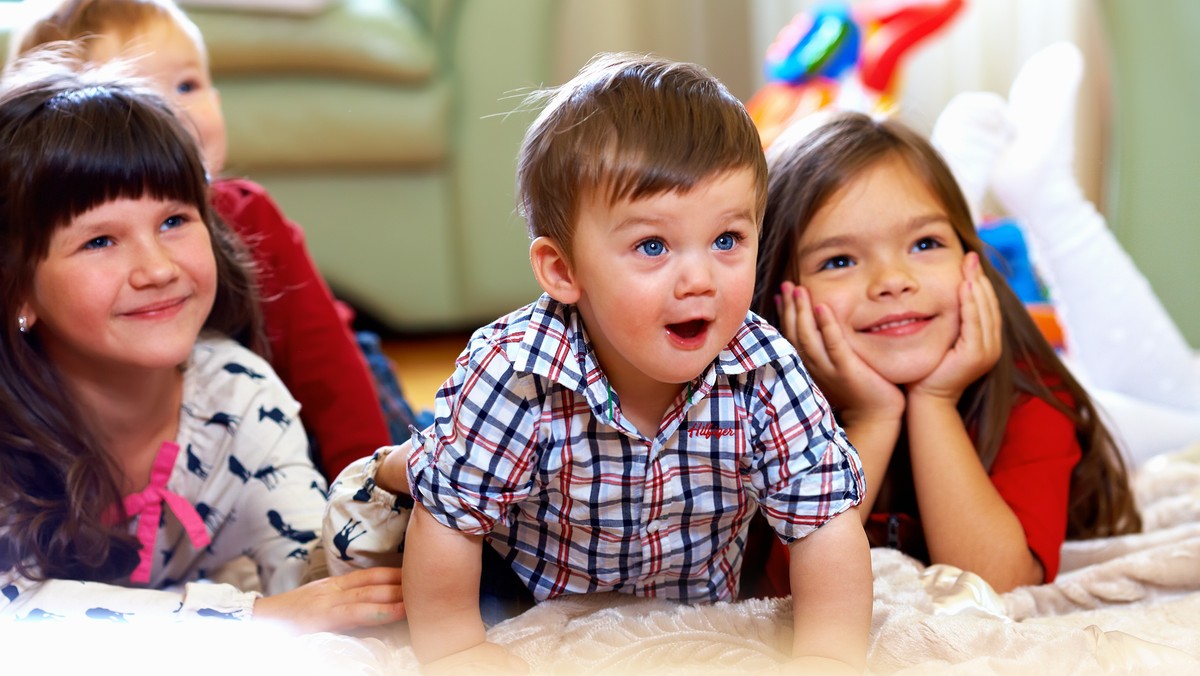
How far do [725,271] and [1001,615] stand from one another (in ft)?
1.14

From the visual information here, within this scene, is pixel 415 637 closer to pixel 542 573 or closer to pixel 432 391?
pixel 542 573

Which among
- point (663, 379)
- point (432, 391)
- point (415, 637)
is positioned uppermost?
point (663, 379)

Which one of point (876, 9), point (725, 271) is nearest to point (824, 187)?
→ point (725, 271)

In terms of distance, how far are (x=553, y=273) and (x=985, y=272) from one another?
0.47 m

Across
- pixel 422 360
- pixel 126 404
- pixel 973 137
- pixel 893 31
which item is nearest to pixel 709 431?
pixel 126 404

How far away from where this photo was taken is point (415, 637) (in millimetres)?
777

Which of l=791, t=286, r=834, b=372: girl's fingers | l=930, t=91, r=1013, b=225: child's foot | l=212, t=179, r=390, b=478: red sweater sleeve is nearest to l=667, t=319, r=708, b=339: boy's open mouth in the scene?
l=791, t=286, r=834, b=372: girl's fingers

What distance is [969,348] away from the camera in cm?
96

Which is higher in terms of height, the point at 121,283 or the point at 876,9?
the point at 876,9

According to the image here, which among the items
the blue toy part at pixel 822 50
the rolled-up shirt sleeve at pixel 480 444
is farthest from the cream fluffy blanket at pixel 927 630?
the blue toy part at pixel 822 50

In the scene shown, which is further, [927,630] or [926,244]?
[926,244]

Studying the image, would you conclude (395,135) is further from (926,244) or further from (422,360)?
(926,244)

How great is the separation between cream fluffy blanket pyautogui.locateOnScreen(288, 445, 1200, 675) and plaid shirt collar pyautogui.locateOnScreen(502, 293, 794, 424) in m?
0.16

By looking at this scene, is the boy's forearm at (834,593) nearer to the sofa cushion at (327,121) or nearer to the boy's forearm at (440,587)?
the boy's forearm at (440,587)
